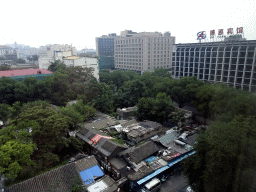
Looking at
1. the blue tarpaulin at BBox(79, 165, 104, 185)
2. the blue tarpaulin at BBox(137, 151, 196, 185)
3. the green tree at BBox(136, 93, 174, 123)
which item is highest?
the green tree at BBox(136, 93, 174, 123)

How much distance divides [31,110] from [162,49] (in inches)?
600

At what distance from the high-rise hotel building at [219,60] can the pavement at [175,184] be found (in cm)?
314

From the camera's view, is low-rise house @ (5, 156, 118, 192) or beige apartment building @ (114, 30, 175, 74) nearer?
low-rise house @ (5, 156, 118, 192)

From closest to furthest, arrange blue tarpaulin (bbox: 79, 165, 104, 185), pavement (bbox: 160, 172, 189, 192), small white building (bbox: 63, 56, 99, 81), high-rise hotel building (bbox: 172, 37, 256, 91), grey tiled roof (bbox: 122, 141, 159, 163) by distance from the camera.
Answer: blue tarpaulin (bbox: 79, 165, 104, 185)
pavement (bbox: 160, 172, 189, 192)
grey tiled roof (bbox: 122, 141, 159, 163)
high-rise hotel building (bbox: 172, 37, 256, 91)
small white building (bbox: 63, 56, 99, 81)

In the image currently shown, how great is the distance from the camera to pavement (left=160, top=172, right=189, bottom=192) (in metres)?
4.05

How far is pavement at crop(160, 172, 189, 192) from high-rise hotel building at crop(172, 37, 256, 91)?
3.14m

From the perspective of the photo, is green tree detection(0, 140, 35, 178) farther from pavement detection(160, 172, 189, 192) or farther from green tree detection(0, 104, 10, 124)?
green tree detection(0, 104, 10, 124)

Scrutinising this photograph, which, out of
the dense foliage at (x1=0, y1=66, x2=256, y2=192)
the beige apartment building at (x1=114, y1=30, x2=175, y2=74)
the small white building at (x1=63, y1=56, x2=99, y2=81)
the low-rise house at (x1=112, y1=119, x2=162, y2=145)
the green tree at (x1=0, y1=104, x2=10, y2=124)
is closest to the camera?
the dense foliage at (x1=0, y1=66, x2=256, y2=192)

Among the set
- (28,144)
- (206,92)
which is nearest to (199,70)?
(206,92)

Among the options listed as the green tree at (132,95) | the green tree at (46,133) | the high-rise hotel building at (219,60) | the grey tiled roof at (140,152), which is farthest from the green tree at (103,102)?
the high-rise hotel building at (219,60)

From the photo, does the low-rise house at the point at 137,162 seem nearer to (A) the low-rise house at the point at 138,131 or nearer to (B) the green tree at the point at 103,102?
(A) the low-rise house at the point at 138,131

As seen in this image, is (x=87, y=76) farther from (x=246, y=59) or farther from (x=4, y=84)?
(x=246, y=59)

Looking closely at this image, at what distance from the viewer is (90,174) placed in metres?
3.75

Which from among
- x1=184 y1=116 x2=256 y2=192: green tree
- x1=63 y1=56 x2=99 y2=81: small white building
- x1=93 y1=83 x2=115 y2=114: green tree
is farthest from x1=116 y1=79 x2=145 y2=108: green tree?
x1=184 y1=116 x2=256 y2=192: green tree
